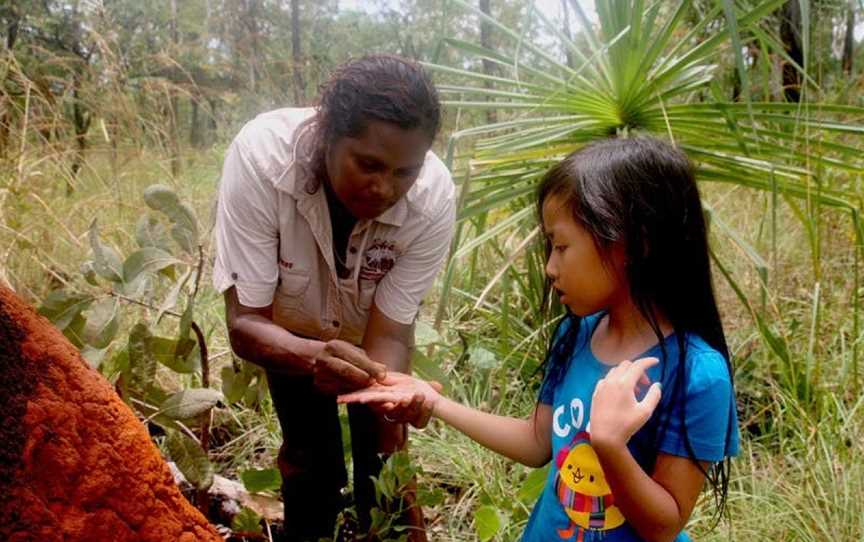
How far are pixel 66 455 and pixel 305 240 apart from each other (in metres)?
0.97

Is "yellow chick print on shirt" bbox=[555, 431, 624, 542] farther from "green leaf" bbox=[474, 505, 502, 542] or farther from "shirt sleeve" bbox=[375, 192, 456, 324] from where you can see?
"shirt sleeve" bbox=[375, 192, 456, 324]

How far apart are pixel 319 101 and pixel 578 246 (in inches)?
32.4

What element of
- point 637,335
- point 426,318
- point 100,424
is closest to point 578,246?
point 637,335

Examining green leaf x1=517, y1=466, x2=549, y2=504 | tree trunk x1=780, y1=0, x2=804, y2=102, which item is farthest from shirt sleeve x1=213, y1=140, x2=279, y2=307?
tree trunk x1=780, y1=0, x2=804, y2=102

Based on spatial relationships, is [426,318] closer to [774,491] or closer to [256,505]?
[256,505]

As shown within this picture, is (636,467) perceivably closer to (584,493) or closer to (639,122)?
(584,493)

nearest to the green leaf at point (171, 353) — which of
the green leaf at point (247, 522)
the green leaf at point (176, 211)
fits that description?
the green leaf at point (176, 211)

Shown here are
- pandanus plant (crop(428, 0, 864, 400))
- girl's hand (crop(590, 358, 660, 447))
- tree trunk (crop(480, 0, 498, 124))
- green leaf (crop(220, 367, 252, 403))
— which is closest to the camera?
girl's hand (crop(590, 358, 660, 447))

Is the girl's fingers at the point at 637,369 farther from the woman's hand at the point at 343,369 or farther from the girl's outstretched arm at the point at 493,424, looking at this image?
the woman's hand at the point at 343,369

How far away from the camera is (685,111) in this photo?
2.85m

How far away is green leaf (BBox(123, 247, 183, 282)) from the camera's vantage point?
2160 mm

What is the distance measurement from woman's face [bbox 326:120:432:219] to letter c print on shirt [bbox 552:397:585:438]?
600 mm

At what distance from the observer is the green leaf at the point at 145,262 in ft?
7.09

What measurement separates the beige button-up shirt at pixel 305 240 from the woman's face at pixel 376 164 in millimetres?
138
